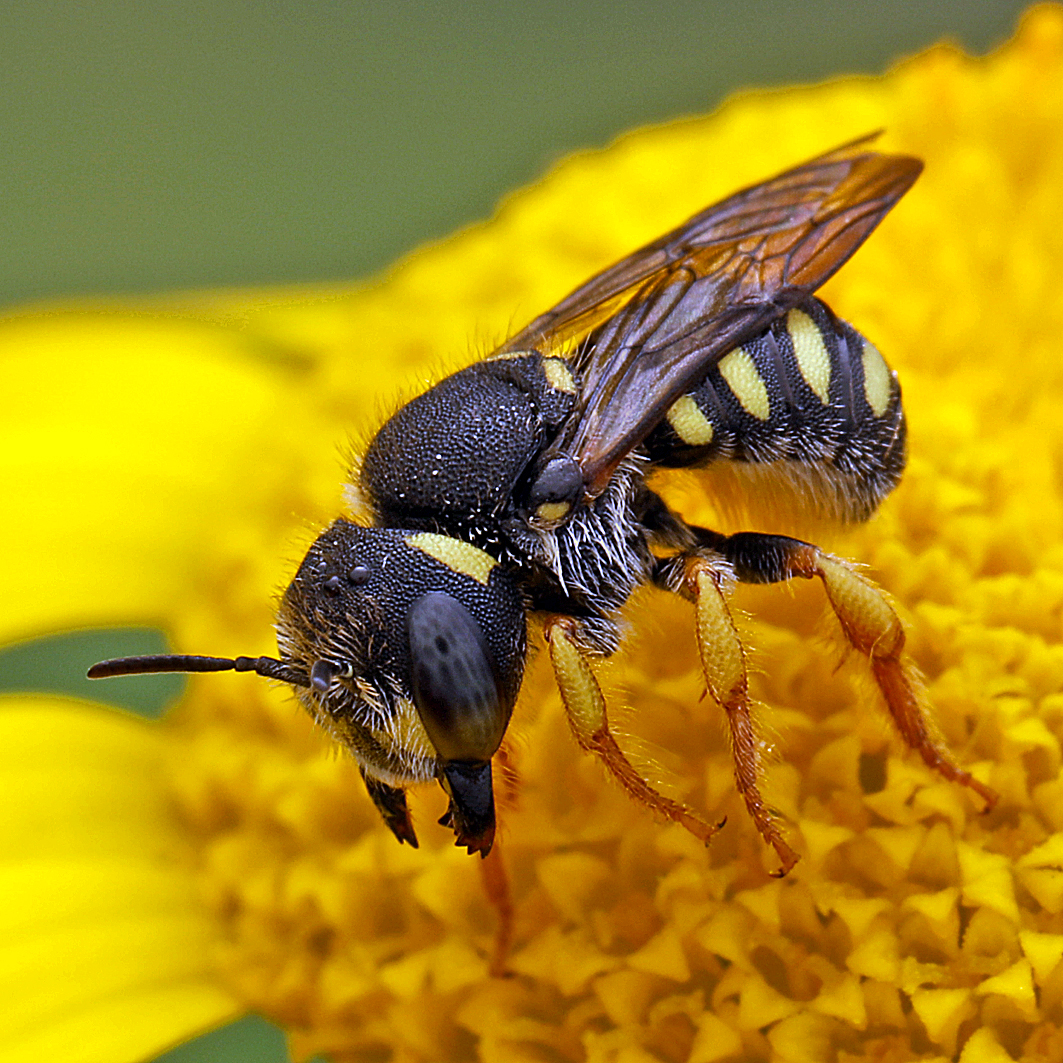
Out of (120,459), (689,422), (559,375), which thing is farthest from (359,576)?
(120,459)

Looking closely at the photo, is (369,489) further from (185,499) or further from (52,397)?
(52,397)

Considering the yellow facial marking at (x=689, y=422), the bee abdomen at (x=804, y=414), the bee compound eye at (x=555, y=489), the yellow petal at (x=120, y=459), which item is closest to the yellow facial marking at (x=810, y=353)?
the bee abdomen at (x=804, y=414)

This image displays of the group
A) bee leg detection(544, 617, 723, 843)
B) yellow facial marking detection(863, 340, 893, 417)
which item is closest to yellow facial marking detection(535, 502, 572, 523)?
bee leg detection(544, 617, 723, 843)

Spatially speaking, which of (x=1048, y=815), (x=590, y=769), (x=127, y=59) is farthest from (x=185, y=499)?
(x=127, y=59)

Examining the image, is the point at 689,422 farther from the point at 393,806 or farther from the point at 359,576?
the point at 393,806

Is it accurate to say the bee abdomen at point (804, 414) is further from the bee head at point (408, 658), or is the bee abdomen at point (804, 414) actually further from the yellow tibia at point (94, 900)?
the yellow tibia at point (94, 900)

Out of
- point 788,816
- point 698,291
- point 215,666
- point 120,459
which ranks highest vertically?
point 120,459
